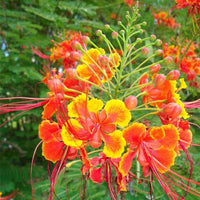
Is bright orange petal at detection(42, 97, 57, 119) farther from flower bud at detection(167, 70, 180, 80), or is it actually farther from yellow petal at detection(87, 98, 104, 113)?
flower bud at detection(167, 70, 180, 80)

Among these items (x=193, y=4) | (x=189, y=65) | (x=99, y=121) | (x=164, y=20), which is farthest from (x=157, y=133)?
(x=164, y=20)

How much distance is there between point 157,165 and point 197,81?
1.51 metres

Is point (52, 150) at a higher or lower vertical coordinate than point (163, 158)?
higher

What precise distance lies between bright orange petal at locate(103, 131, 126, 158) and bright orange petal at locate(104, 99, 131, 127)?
0.23ft

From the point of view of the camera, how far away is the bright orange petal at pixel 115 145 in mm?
1136

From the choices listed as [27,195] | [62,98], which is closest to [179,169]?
[62,98]

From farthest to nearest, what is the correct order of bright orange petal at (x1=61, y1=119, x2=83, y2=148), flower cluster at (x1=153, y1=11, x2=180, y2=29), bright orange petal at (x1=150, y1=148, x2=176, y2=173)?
flower cluster at (x1=153, y1=11, x2=180, y2=29)
bright orange petal at (x1=150, y1=148, x2=176, y2=173)
bright orange petal at (x1=61, y1=119, x2=83, y2=148)

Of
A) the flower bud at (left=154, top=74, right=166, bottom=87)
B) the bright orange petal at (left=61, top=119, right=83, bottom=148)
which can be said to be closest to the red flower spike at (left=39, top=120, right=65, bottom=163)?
the bright orange petal at (left=61, top=119, right=83, bottom=148)

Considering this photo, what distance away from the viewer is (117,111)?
1174 millimetres

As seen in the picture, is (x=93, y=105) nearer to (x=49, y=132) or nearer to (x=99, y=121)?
(x=99, y=121)

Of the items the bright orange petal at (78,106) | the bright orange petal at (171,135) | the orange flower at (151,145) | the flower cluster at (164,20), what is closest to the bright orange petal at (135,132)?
the orange flower at (151,145)

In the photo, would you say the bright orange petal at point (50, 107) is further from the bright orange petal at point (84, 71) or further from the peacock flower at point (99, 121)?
the bright orange petal at point (84, 71)

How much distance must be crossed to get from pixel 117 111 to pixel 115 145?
167 millimetres

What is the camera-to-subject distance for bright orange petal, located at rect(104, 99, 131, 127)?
3.84 feet
